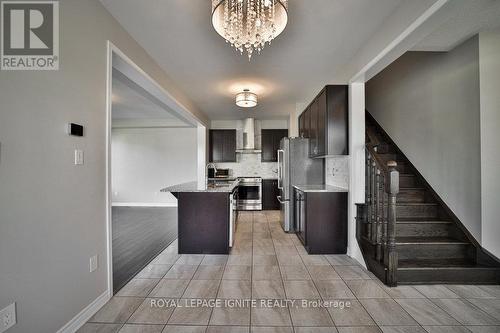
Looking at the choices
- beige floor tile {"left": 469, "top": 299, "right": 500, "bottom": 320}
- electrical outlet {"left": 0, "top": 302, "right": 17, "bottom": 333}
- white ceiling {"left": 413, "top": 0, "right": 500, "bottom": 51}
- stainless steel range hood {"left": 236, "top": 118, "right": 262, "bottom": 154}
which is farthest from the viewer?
stainless steel range hood {"left": 236, "top": 118, "right": 262, "bottom": 154}

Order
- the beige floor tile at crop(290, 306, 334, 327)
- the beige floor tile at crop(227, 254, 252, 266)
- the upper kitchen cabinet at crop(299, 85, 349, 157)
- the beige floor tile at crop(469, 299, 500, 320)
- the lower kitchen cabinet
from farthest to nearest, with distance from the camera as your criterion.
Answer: the lower kitchen cabinet, the upper kitchen cabinet at crop(299, 85, 349, 157), the beige floor tile at crop(227, 254, 252, 266), the beige floor tile at crop(469, 299, 500, 320), the beige floor tile at crop(290, 306, 334, 327)

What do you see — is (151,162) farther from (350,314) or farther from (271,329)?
(350,314)

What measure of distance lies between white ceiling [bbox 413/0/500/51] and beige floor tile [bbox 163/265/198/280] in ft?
11.2

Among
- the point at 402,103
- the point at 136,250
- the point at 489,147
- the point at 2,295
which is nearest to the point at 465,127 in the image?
the point at 489,147

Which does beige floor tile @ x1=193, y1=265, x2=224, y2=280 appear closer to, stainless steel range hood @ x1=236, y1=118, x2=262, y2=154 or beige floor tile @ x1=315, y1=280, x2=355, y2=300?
beige floor tile @ x1=315, y1=280, x2=355, y2=300

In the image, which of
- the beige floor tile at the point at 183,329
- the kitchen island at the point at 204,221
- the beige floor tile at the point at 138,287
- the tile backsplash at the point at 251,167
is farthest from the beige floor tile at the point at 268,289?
the tile backsplash at the point at 251,167

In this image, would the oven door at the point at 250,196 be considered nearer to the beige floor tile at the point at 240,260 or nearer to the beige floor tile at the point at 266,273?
the beige floor tile at the point at 240,260

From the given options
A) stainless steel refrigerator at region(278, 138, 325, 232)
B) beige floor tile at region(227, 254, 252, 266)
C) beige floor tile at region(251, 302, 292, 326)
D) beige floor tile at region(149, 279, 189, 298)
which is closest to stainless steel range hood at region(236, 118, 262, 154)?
stainless steel refrigerator at region(278, 138, 325, 232)

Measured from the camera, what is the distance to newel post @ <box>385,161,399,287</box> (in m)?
2.15

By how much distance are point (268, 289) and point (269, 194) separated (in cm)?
390

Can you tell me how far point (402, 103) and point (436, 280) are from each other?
2644 mm

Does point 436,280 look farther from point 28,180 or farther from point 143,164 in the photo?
point 143,164

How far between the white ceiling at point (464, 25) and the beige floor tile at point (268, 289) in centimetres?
276

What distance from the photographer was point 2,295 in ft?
3.79
